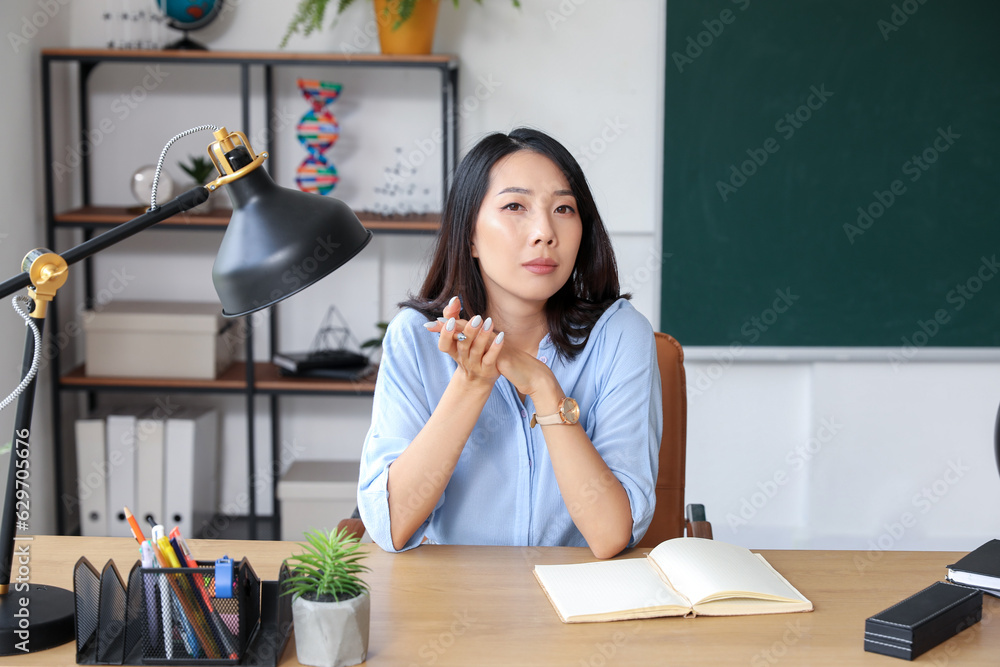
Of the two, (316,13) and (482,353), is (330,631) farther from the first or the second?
(316,13)

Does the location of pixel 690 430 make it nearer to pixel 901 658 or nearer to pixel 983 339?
pixel 983 339

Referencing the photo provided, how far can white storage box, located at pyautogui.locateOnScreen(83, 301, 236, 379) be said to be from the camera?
111 inches

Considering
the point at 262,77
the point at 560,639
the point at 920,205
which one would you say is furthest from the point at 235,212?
the point at 920,205

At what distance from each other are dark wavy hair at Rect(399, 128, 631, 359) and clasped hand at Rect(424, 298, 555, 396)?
8.5 inches

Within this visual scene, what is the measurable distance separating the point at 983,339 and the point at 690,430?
0.99 m

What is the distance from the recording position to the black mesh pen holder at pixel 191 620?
0.95 meters

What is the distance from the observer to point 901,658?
974 millimetres

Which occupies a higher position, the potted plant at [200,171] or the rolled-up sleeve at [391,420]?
the potted plant at [200,171]

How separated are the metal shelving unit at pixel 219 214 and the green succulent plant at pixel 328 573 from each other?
6.14 ft

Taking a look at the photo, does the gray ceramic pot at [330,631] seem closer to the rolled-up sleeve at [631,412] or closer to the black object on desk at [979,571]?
the rolled-up sleeve at [631,412]

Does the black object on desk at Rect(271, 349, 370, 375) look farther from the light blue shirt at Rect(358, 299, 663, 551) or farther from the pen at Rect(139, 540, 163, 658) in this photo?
the pen at Rect(139, 540, 163, 658)

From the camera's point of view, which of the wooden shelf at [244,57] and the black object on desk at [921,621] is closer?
the black object on desk at [921,621]


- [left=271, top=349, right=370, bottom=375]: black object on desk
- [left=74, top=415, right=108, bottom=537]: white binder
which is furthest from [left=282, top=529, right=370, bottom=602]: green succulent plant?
[left=74, top=415, right=108, bottom=537]: white binder

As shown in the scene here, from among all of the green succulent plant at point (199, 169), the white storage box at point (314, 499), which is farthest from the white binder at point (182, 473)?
the green succulent plant at point (199, 169)
